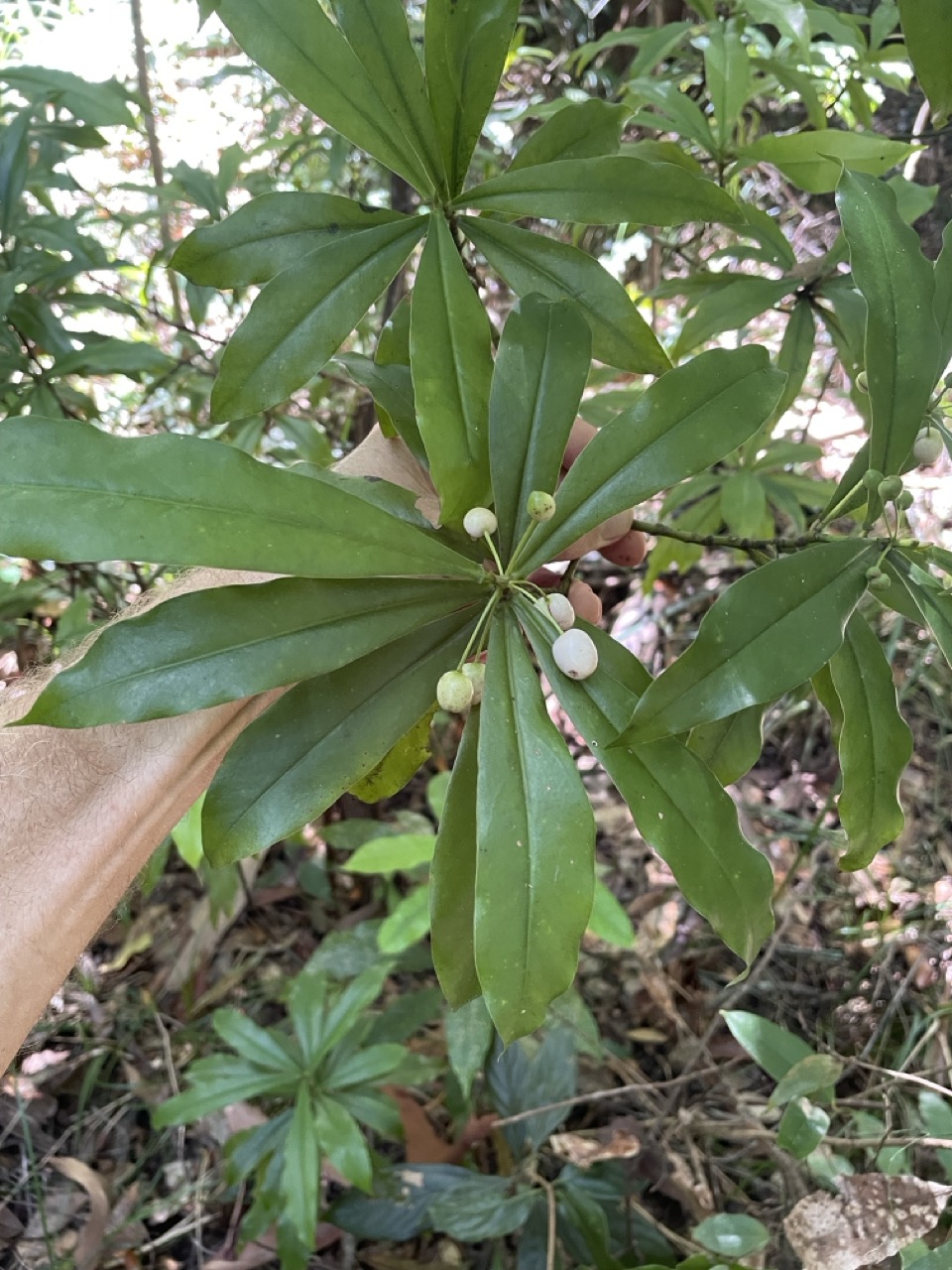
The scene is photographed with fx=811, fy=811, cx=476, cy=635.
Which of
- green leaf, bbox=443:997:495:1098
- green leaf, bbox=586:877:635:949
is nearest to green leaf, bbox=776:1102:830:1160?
green leaf, bbox=586:877:635:949

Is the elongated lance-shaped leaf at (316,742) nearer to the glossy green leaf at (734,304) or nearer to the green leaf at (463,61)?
the green leaf at (463,61)

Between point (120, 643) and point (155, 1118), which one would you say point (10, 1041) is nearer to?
point (120, 643)

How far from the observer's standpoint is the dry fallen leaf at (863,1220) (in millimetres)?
793

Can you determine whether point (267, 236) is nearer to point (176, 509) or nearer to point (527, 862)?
point (176, 509)

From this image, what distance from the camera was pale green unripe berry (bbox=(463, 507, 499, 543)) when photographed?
67 centimetres

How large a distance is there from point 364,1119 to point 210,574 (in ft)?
3.20

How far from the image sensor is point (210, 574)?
88cm

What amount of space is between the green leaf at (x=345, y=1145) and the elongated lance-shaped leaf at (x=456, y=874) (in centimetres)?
73

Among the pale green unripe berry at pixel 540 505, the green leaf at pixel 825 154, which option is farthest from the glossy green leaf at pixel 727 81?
the pale green unripe berry at pixel 540 505

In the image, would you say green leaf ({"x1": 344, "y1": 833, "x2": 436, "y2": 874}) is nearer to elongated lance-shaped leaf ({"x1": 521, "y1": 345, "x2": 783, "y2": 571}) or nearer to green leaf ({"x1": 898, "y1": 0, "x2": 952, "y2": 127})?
elongated lance-shaped leaf ({"x1": 521, "y1": 345, "x2": 783, "y2": 571})

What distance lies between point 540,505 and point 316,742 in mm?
265

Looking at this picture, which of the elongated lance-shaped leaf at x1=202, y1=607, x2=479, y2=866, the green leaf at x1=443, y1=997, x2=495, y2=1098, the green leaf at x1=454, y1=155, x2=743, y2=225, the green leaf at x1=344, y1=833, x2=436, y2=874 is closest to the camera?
the elongated lance-shaped leaf at x1=202, y1=607, x2=479, y2=866

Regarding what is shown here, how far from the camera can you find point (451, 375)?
706 mm

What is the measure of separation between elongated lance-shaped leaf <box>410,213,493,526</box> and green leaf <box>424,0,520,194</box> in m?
0.12
